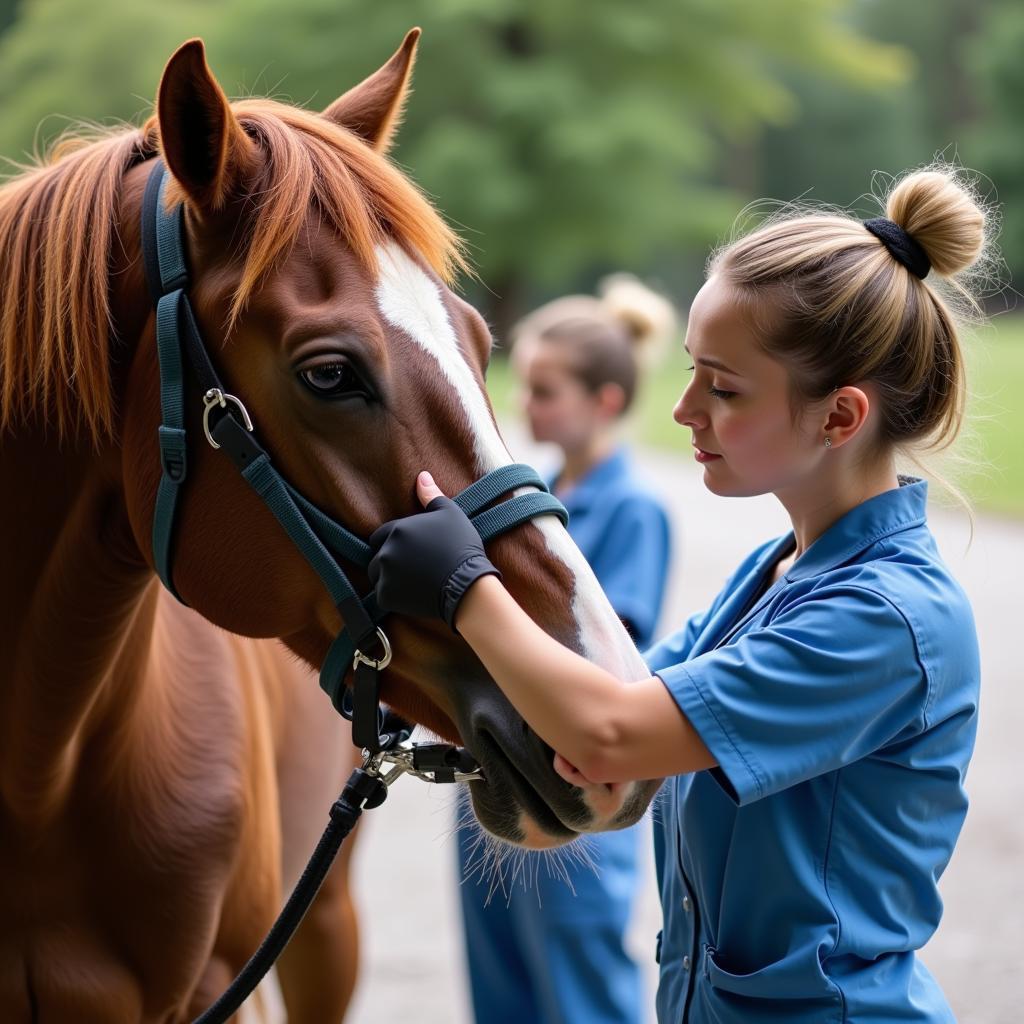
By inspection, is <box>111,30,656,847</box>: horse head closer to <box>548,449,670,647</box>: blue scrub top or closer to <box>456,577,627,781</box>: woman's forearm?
<box>456,577,627,781</box>: woman's forearm

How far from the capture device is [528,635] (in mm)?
1336

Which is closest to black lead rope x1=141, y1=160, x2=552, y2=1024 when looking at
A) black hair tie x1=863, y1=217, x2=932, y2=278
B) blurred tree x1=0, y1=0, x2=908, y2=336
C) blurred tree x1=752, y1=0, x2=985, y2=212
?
black hair tie x1=863, y1=217, x2=932, y2=278

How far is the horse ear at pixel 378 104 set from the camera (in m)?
1.85

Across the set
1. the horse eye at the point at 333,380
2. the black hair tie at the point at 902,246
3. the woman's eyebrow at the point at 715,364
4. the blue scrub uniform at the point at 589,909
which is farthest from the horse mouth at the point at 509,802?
the blue scrub uniform at the point at 589,909

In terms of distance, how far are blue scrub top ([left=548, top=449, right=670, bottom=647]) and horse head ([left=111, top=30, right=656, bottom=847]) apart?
1.47 m

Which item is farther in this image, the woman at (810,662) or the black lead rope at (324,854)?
the black lead rope at (324,854)

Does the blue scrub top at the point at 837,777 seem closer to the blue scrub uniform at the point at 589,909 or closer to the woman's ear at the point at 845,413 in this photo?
the woman's ear at the point at 845,413

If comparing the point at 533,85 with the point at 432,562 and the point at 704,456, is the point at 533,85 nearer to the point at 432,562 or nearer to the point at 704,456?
the point at 704,456

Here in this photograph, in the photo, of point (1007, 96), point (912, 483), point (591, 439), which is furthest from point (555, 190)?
point (912, 483)

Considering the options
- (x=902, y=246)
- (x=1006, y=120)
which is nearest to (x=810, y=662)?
(x=902, y=246)

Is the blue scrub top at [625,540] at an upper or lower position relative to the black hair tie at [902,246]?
upper

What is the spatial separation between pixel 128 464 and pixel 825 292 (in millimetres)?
932

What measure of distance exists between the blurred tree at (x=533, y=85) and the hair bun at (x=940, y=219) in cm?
2474

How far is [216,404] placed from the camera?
152 centimetres
